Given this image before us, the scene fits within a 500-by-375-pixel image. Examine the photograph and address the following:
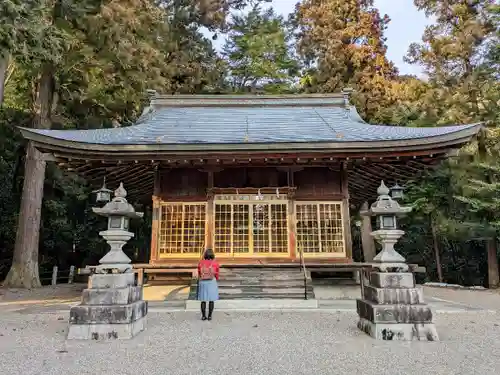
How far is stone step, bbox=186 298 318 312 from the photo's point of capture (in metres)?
7.99

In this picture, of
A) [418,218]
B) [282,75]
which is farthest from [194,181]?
[282,75]

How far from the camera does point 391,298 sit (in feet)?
17.7

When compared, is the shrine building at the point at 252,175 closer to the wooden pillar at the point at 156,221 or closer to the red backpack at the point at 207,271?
the wooden pillar at the point at 156,221

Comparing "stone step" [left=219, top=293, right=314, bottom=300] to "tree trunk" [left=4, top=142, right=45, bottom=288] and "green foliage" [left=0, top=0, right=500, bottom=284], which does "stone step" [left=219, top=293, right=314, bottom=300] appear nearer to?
"green foliage" [left=0, top=0, right=500, bottom=284]

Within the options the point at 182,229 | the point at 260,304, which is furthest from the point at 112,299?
the point at 182,229

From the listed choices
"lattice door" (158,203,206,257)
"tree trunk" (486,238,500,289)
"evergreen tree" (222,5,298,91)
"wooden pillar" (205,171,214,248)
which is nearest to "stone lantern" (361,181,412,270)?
"wooden pillar" (205,171,214,248)

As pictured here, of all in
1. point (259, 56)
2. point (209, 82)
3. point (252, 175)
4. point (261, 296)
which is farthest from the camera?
point (259, 56)

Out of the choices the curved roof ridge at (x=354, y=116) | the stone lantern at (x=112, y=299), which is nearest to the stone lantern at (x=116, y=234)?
the stone lantern at (x=112, y=299)

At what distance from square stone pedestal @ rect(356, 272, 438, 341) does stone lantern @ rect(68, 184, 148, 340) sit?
3739 mm

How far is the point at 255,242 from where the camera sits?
9953mm

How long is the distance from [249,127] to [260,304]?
5.31 meters

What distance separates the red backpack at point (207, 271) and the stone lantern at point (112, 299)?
1.20m

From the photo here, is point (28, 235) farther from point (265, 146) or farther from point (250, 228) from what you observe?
point (265, 146)

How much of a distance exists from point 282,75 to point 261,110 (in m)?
14.0
